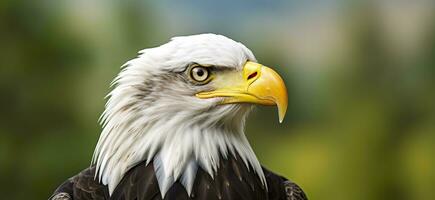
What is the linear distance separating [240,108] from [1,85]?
268 cm

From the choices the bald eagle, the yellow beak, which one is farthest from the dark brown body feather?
the yellow beak

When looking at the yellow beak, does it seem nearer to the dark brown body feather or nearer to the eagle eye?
the eagle eye

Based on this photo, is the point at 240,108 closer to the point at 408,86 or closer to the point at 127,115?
the point at 127,115

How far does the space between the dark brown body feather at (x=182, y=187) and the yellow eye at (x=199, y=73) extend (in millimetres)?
199

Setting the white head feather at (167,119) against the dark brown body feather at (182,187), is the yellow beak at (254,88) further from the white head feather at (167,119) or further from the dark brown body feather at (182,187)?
the dark brown body feather at (182,187)

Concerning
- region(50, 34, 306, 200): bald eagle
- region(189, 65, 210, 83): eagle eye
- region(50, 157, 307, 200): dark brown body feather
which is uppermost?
region(189, 65, 210, 83): eagle eye

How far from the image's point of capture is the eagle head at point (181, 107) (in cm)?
161

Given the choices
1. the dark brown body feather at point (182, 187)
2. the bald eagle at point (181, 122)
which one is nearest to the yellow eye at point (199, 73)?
the bald eagle at point (181, 122)

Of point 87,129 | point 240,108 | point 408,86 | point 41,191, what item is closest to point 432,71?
point 408,86

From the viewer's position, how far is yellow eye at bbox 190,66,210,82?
1624mm

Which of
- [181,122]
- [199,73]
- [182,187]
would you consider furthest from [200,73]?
[182,187]

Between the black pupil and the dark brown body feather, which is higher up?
the black pupil

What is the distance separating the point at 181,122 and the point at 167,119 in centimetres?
3

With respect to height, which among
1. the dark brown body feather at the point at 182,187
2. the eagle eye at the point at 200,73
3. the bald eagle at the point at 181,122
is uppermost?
the eagle eye at the point at 200,73
